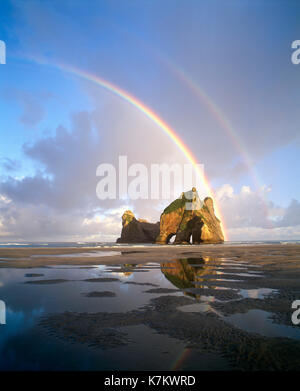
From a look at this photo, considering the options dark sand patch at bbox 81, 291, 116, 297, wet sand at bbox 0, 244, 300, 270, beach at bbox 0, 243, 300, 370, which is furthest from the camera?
wet sand at bbox 0, 244, 300, 270

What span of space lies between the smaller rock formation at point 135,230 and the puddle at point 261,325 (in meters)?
161

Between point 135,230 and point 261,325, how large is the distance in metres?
163

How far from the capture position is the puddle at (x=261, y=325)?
6219mm

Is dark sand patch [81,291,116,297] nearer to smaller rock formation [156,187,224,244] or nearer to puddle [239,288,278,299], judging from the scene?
puddle [239,288,278,299]

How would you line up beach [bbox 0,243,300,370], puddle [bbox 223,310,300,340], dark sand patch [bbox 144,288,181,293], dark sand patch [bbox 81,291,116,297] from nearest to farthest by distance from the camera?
1. beach [bbox 0,243,300,370]
2. puddle [bbox 223,310,300,340]
3. dark sand patch [bbox 81,291,116,297]
4. dark sand patch [bbox 144,288,181,293]

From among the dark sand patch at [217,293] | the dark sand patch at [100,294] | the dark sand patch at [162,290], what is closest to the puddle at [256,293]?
the dark sand patch at [217,293]

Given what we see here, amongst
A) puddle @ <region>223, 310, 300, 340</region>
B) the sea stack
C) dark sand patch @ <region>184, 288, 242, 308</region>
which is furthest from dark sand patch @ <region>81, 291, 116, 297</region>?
the sea stack

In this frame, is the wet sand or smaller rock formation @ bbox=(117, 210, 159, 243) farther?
smaller rock formation @ bbox=(117, 210, 159, 243)

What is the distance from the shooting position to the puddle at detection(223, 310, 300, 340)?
6219 mm

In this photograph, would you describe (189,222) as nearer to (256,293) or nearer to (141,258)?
(141,258)

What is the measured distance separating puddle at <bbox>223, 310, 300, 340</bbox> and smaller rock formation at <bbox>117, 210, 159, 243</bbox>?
161 metres

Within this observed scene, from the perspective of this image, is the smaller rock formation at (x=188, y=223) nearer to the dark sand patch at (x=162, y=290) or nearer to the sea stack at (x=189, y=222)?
the sea stack at (x=189, y=222)
